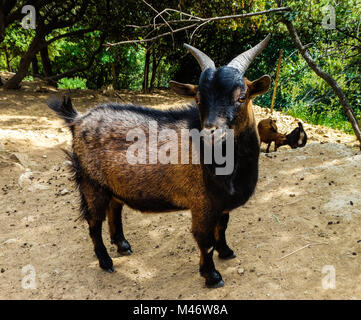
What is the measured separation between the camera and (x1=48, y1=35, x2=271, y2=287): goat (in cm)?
260

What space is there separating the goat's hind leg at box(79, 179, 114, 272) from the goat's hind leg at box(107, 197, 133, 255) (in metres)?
0.28

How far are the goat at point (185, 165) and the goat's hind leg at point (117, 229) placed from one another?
0.27 ft

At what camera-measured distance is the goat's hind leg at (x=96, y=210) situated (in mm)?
3408

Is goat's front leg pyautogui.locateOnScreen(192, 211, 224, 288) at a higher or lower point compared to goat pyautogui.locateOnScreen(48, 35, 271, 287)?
lower

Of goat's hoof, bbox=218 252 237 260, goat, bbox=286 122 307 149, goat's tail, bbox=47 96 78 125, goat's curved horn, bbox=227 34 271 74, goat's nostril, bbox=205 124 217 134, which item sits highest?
goat's curved horn, bbox=227 34 271 74

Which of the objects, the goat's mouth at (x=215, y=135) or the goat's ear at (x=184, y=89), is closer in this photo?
the goat's mouth at (x=215, y=135)

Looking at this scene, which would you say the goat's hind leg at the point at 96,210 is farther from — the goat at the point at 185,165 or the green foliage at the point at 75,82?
the green foliage at the point at 75,82

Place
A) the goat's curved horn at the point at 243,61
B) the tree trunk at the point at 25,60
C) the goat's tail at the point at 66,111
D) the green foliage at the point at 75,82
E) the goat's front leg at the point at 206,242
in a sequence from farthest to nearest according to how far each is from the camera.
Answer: the green foliage at the point at 75,82 < the tree trunk at the point at 25,60 < the goat's tail at the point at 66,111 < the goat's front leg at the point at 206,242 < the goat's curved horn at the point at 243,61

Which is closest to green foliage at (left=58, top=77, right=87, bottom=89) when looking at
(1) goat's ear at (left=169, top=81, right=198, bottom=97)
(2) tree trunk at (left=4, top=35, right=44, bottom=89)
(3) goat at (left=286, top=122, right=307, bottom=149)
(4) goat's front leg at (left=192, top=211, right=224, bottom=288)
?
(2) tree trunk at (left=4, top=35, right=44, bottom=89)

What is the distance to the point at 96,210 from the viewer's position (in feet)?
11.3

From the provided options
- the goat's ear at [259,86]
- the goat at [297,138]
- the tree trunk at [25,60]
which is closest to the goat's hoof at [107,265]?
the goat's ear at [259,86]

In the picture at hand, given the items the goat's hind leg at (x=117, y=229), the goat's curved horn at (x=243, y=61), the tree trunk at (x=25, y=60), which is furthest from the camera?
the tree trunk at (x=25, y=60)

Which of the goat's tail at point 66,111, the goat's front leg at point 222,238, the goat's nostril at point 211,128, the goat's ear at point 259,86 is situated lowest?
the goat's front leg at point 222,238

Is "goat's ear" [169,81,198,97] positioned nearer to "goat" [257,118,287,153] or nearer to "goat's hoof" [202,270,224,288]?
"goat's hoof" [202,270,224,288]
